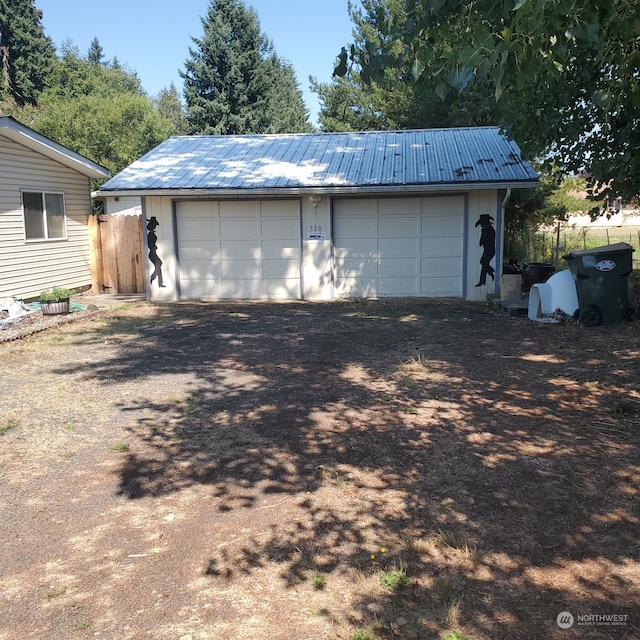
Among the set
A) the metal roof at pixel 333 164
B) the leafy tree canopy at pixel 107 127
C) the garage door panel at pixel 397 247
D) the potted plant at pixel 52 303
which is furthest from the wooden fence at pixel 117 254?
the leafy tree canopy at pixel 107 127

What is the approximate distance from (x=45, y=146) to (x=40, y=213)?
1.45 metres

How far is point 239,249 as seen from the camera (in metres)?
13.1

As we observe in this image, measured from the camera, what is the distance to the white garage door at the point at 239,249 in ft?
42.5

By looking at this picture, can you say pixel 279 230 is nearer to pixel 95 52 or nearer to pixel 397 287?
pixel 397 287

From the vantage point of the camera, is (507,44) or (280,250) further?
(280,250)

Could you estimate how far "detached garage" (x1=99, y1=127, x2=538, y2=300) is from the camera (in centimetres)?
1225

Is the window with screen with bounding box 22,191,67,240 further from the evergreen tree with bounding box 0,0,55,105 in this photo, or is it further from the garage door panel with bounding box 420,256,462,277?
the evergreen tree with bounding box 0,0,55,105

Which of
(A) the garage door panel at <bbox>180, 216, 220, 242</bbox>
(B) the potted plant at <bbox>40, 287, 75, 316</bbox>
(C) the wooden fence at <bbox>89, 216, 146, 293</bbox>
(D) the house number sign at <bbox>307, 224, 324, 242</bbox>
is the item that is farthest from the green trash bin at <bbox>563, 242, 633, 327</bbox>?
(C) the wooden fence at <bbox>89, 216, 146, 293</bbox>

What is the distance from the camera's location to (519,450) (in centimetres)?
434

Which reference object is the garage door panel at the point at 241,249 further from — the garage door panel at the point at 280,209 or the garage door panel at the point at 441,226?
the garage door panel at the point at 441,226

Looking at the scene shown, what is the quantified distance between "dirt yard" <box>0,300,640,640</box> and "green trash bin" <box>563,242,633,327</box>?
1791mm

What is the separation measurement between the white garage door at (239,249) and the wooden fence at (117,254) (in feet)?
5.53

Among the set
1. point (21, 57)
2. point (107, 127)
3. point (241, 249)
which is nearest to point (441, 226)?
point (241, 249)

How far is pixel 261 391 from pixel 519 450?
2.70 metres
